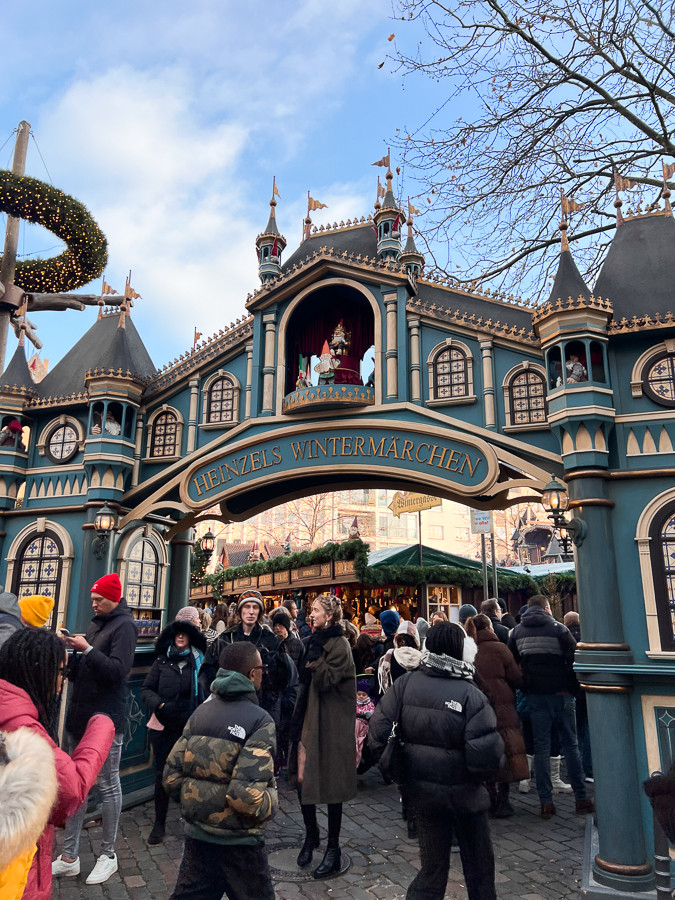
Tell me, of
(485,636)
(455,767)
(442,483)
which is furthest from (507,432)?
(455,767)

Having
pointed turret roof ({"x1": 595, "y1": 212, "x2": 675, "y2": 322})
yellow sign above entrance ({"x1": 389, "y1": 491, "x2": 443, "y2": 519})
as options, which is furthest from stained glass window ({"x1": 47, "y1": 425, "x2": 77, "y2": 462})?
yellow sign above entrance ({"x1": 389, "y1": 491, "x2": 443, "y2": 519})

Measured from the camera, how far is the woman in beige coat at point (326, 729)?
503 centimetres

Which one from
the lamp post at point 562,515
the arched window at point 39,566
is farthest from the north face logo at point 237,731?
the arched window at point 39,566

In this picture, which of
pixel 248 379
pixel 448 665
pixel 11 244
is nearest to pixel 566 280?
pixel 248 379

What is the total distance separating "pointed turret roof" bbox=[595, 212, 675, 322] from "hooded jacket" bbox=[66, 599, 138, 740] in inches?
225

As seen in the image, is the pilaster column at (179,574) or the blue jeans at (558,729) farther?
the pilaster column at (179,574)

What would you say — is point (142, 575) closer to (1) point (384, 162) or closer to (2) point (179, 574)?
(2) point (179, 574)

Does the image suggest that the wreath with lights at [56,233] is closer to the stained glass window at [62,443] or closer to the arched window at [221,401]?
the stained glass window at [62,443]

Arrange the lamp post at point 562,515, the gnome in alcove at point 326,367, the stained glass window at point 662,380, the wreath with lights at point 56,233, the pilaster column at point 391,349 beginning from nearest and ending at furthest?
the lamp post at point 562,515 → the stained glass window at point 662,380 → the pilaster column at point 391,349 → the gnome in alcove at point 326,367 → the wreath with lights at point 56,233

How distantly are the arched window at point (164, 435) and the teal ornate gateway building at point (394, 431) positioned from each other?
51 mm

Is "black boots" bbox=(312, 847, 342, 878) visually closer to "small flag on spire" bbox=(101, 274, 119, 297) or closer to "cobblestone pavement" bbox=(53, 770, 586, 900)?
"cobblestone pavement" bbox=(53, 770, 586, 900)

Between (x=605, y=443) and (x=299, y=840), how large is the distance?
15.6ft

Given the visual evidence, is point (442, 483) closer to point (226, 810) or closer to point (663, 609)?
point (663, 609)

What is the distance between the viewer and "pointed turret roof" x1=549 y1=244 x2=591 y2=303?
6594 millimetres
